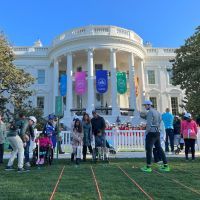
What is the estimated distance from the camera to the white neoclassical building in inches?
1264

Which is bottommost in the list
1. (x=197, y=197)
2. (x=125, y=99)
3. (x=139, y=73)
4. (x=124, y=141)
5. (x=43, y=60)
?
(x=197, y=197)

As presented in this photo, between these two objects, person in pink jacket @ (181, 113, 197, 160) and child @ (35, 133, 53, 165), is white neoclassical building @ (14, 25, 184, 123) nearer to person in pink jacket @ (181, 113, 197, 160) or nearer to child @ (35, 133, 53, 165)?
person in pink jacket @ (181, 113, 197, 160)

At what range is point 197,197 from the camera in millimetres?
4895

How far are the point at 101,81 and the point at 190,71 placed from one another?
9081 mm

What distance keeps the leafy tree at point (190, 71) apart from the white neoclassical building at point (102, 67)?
6544 mm

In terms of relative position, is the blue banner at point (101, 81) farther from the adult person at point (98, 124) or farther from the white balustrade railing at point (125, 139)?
the adult person at point (98, 124)

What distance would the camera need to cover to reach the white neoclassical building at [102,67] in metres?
32.1

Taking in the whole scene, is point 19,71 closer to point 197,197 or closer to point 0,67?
point 0,67

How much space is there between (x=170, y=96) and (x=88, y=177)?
3319 centimetres

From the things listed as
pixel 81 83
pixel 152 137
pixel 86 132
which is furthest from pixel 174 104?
pixel 152 137

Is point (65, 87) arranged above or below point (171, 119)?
above

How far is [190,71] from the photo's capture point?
26078 mm

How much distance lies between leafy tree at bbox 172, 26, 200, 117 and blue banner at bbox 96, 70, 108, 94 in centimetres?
707

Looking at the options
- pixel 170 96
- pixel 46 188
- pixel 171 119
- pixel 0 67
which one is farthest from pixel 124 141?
pixel 170 96
